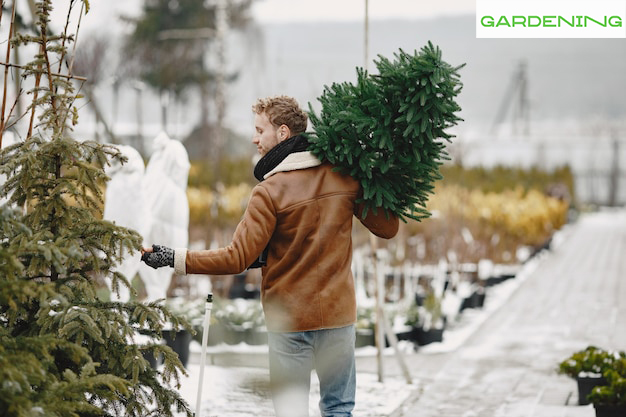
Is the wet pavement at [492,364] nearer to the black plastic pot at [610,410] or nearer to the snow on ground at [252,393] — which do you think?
the snow on ground at [252,393]

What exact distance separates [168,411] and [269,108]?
4.59 feet

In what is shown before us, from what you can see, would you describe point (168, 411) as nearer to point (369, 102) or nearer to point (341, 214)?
point (341, 214)

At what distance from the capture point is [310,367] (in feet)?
13.4

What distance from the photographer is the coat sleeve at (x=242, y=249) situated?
155 inches

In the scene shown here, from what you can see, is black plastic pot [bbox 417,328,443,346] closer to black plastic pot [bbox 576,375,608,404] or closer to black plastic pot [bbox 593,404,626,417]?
black plastic pot [bbox 576,375,608,404]

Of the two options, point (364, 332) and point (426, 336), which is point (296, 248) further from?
point (426, 336)

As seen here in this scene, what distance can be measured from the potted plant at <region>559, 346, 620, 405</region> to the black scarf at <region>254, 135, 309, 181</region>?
10.4ft

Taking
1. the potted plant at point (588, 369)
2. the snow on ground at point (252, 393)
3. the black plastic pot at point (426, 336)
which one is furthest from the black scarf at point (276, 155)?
the black plastic pot at point (426, 336)

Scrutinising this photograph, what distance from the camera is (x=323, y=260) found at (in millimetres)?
4035

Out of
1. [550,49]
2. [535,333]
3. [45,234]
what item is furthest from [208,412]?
[550,49]

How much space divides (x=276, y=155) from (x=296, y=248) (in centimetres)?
39

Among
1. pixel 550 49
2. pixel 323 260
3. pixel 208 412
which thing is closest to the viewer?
pixel 323 260

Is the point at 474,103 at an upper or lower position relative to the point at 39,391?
upper

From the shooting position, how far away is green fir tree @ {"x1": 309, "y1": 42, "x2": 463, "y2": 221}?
411 centimetres
